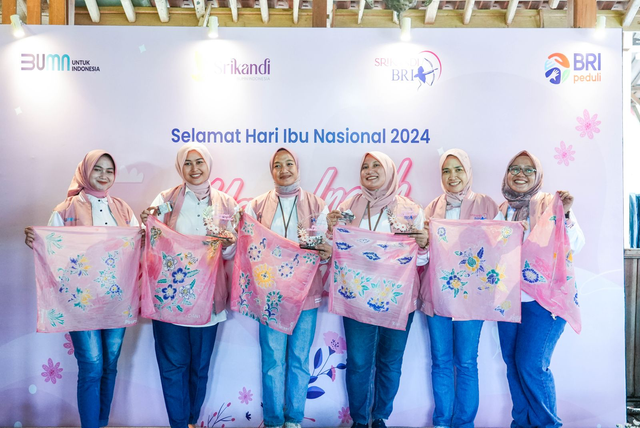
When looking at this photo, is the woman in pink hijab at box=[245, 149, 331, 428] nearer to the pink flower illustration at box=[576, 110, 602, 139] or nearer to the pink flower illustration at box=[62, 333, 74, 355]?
the pink flower illustration at box=[62, 333, 74, 355]

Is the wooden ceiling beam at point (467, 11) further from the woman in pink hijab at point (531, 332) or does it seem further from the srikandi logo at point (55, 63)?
the srikandi logo at point (55, 63)

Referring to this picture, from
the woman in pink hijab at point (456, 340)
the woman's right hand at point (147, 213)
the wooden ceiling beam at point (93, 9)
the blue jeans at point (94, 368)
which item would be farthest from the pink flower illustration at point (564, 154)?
the wooden ceiling beam at point (93, 9)

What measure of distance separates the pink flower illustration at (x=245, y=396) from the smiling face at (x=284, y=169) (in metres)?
1.38

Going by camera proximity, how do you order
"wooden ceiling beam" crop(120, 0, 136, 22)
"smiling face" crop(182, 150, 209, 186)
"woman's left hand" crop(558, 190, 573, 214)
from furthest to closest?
"wooden ceiling beam" crop(120, 0, 136, 22), "smiling face" crop(182, 150, 209, 186), "woman's left hand" crop(558, 190, 573, 214)

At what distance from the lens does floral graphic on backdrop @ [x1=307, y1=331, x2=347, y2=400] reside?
10.7 ft

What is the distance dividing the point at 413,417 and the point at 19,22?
12.0 ft

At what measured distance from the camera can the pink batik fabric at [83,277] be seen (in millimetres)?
2789

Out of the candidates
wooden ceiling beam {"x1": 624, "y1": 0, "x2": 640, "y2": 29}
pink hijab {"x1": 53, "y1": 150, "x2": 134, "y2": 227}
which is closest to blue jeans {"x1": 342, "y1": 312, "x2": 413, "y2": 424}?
pink hijab {"x1": 53, "y1": 150, "x2": 134, "y2": 227}

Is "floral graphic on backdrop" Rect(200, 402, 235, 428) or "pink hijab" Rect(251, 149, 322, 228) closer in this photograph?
"pink hijab" Rect(251, 149, 322, 228)

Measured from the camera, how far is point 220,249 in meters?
2.92

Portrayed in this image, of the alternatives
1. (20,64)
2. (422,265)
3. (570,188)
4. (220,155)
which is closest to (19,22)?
(20,64)

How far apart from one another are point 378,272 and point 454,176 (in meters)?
0.76

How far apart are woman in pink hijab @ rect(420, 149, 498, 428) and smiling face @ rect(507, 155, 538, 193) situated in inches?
7.0

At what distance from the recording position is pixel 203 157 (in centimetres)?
299
